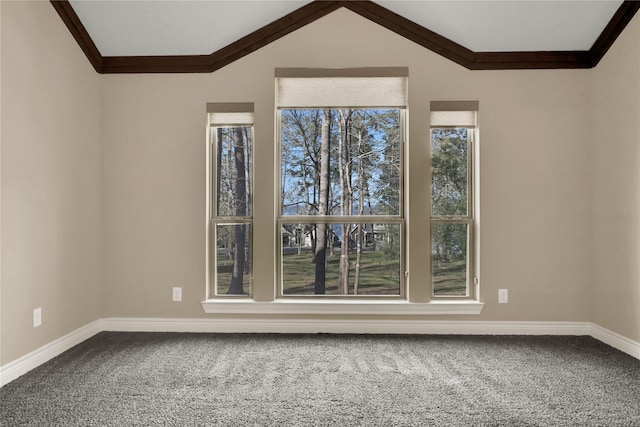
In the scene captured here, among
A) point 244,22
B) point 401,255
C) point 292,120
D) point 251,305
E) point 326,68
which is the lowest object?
point 251,305

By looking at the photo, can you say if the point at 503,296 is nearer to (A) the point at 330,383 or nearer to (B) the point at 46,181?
(A) the point at 330,383

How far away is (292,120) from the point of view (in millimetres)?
3875

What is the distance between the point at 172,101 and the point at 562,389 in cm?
364

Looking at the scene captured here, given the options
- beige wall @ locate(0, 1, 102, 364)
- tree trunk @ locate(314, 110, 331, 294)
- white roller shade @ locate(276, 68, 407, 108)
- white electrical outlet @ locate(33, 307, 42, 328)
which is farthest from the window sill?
white roller shade @ locate(276, 68, 407, 108)

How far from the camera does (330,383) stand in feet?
8.64

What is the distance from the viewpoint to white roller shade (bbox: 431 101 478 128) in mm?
3729

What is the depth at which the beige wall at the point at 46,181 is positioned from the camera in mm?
2727

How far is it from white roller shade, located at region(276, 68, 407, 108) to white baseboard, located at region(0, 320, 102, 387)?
256cm

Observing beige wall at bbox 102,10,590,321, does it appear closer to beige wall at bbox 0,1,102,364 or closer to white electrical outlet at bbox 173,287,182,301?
white electrical outlet at bbox 173,287,182,301

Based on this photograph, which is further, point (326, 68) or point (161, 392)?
point (326, 68)

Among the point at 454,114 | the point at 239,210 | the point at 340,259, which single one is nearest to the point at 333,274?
the point at 340,259

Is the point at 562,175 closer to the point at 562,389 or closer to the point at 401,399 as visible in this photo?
the point at 562,389

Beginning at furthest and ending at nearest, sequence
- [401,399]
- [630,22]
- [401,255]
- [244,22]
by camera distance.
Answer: [401,255] → [244,22] → [630,22] → [401,399]

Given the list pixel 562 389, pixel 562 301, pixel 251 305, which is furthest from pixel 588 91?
pixel 251 305
